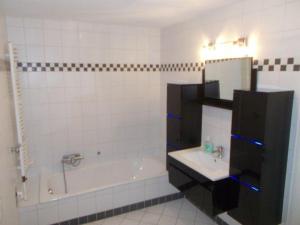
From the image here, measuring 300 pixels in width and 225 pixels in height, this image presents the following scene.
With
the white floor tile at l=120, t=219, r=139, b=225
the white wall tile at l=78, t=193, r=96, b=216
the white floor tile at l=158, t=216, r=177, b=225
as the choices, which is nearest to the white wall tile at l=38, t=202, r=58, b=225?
the white wall tile at l=78, t=193, r=96, b=216

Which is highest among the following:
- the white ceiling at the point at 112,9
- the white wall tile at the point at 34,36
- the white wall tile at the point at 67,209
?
the white ceiling at the point at 112,9

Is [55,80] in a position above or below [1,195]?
above

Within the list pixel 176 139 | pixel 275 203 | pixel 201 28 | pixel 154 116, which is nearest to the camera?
pixel 275 203

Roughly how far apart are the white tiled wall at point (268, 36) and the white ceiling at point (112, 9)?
17 cm

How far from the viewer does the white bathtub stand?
311 cm

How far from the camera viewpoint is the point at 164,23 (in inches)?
127

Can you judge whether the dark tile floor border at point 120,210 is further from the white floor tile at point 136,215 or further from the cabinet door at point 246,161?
the cabinet door at point 246,161

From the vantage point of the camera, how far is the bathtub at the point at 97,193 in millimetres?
2574

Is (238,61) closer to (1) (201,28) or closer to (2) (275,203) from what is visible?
(1) (201,28)

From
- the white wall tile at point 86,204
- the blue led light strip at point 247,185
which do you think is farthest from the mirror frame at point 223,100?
the white wall tile at point 86,204

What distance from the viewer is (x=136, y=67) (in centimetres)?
360

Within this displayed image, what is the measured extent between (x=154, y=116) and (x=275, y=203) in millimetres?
2283

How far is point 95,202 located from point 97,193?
12 centimetres

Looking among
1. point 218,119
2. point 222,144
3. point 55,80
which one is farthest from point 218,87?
point 55,80
